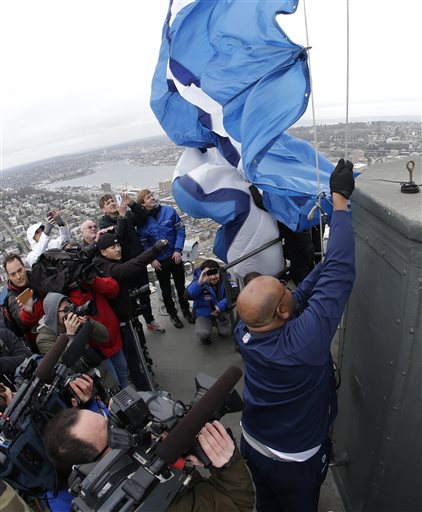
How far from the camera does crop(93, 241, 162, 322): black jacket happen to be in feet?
11.3

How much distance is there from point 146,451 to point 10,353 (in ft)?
7.06

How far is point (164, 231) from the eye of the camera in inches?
191

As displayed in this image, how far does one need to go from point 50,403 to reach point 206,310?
2639mm

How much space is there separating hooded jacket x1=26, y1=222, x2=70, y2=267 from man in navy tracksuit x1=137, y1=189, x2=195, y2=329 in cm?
96

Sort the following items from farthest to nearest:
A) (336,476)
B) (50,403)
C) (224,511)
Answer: (336,476)
(50,403)
(224,511)

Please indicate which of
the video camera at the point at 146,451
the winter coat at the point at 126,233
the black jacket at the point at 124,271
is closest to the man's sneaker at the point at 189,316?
the winter coat at the point at 126,233

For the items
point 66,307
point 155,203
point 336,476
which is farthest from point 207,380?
point 155,203

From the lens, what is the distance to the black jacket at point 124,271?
136 inches

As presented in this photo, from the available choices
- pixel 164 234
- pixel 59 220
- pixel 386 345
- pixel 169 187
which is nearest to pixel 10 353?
pixel 59 220

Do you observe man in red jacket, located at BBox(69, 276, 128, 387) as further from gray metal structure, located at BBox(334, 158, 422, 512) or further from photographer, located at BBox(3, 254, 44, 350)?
gray metal structure, located at BBox(334, 158, 422, 512)

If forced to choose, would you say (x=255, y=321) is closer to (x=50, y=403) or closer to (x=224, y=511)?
(x=224, y=511)

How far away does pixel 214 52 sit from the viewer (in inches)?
105

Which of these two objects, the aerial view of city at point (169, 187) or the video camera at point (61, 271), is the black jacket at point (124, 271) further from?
the aerial view of city at point (169, 187)

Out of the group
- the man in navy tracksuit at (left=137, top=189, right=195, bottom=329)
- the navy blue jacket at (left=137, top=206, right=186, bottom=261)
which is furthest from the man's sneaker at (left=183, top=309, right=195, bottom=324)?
the navy blue jacket at (left=137, top=206, right=186, bottom=261)
